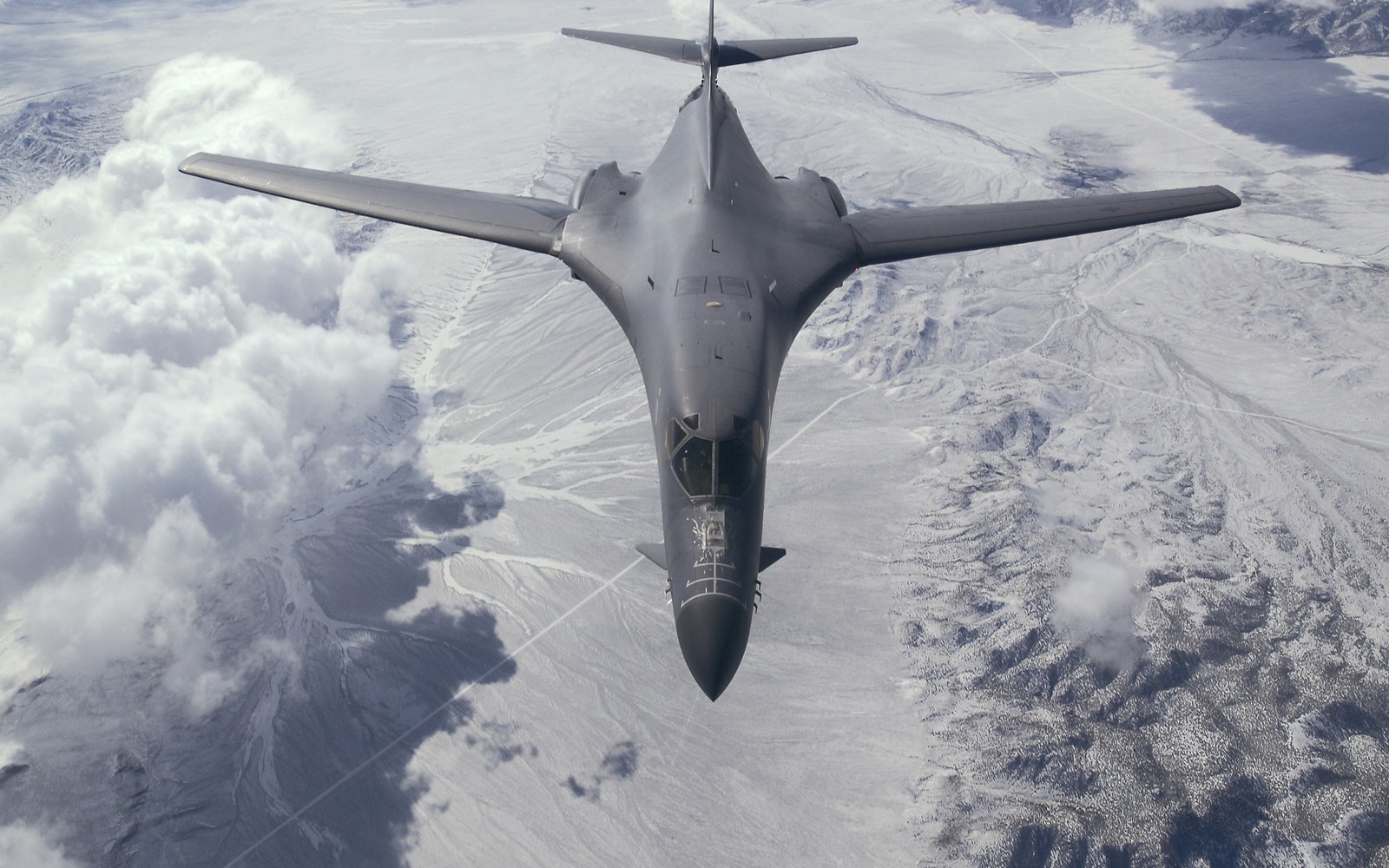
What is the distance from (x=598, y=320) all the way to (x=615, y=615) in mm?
54541

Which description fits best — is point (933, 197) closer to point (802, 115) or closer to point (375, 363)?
point (802, 115)

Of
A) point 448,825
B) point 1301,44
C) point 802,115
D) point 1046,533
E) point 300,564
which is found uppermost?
point 1301,44

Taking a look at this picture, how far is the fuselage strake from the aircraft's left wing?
1.19 meters

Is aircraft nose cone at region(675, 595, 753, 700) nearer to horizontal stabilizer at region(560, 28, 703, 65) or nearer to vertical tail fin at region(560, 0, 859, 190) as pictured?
vertical tail fin at region(560, 0, 859, 190)

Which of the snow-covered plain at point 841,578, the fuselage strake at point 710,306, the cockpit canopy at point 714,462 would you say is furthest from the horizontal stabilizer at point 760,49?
the snow-covered plain at point 841,578

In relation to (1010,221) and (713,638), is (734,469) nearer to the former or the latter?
(713,638)

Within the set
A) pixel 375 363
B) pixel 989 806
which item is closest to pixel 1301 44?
pixel 989 806

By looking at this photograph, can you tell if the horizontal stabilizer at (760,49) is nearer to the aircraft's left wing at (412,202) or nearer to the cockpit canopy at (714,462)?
the aircraft's left wing at (412,202)

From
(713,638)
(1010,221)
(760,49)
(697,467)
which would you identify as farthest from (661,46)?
(713,638)

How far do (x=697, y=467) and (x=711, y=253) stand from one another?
340 inches

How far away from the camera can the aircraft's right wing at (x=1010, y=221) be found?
23.8 m

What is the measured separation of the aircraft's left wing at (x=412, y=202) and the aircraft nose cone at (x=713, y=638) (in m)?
14.7

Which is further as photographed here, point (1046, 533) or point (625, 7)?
point (625, 7)

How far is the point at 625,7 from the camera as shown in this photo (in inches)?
7264
